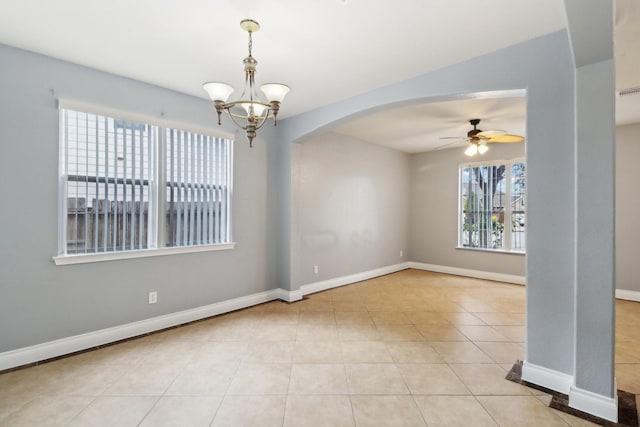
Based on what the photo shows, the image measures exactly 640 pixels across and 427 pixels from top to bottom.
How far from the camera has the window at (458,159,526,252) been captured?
18.7 ft

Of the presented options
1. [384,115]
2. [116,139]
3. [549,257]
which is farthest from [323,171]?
[549,257]

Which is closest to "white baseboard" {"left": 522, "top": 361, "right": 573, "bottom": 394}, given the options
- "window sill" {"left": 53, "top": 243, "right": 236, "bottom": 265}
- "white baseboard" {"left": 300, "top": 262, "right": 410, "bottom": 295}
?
"white baseboard" {"left": 300, "top": 262, "right": 410, "bottom": 295}

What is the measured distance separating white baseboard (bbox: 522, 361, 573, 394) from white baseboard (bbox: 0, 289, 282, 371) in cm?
308

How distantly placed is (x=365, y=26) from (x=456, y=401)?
2.71 metres

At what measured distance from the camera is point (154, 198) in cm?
334

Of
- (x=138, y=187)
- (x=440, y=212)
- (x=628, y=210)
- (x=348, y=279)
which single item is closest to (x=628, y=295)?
(x=628, y=210)

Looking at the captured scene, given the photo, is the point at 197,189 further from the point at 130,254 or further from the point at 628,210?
the point at 628,210

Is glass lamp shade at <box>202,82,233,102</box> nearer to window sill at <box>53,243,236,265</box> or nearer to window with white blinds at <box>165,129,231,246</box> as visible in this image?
window with white blinds at <box>165,129,231,246</box>

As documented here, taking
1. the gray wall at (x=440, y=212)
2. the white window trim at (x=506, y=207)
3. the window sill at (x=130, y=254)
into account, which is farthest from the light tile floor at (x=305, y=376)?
the gray wall at (x=440, y=212)

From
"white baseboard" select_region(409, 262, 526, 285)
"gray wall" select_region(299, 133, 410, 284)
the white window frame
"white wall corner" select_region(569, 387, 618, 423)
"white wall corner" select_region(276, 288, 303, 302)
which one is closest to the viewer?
"white wall corner" select_region(569, 387, 618, 423)

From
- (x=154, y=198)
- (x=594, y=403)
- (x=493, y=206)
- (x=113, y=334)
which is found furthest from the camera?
(x=493, y=206)

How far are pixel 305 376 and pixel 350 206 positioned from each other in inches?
135

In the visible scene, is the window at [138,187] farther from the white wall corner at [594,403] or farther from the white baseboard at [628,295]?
the white baseboard at [628,295]

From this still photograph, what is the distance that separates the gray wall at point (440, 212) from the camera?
5.94 meters
